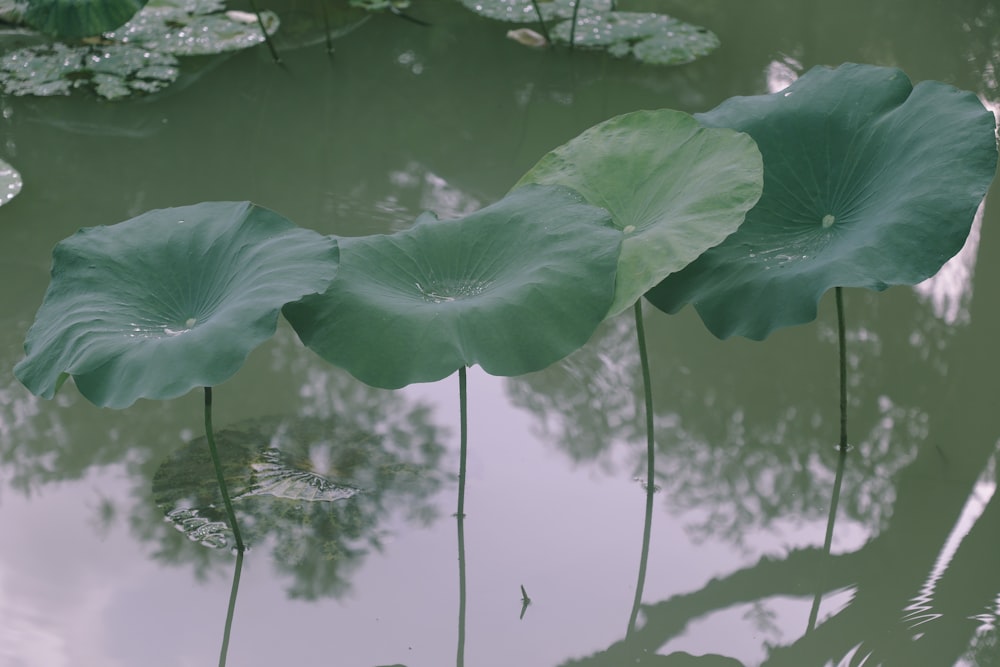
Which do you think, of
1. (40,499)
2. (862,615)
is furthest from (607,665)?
(40,499)

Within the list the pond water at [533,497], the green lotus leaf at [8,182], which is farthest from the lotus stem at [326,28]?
the green lotus leaf at [8,182]

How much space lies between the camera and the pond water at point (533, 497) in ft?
6.75

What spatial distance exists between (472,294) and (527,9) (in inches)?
110

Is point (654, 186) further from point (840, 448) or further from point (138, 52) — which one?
point (138, 52)

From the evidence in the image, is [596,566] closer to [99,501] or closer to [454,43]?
[99,501]

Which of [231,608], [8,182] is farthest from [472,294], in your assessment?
[8,182]

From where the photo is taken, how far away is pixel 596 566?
2.22 metres

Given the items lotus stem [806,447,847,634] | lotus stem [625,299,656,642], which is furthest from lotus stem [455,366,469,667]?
lotus stem [806,447,847,634]

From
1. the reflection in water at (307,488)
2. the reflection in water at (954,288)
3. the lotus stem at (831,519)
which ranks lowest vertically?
the reflection in water at (307,488)

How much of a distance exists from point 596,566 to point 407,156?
6.57 ft

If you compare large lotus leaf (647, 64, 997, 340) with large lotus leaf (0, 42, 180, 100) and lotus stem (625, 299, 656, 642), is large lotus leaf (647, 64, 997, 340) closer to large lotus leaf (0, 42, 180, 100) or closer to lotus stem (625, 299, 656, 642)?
lotus stem (625, 299, 656, 642)

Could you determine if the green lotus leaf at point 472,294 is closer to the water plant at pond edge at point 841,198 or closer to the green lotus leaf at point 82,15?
the water plant at pond edge at point 841,198

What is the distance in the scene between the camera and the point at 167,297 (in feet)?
6.89

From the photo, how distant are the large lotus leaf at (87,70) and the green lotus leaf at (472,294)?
235cm
